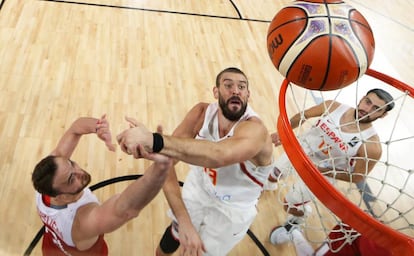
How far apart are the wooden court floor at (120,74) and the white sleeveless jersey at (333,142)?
0.78 metres

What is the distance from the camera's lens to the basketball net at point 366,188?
177 centimetres

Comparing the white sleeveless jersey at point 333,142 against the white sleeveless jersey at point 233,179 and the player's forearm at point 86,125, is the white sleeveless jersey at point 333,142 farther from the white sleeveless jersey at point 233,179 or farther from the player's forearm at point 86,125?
the player's forearm at point 86,125

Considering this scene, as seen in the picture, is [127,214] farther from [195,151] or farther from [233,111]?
[233,111]

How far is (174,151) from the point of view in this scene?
1.88 metres

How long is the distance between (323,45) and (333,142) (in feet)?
4.40

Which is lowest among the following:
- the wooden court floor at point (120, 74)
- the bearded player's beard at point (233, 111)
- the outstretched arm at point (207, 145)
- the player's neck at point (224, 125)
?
the wooden court floor at point (120, 74)

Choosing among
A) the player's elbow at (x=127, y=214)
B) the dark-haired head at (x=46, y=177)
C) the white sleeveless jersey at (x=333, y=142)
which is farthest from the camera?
the white sleeveless jersey at (x=333, y=142)

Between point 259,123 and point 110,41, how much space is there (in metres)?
3.41

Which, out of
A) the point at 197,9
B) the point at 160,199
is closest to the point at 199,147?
the point at 160,199

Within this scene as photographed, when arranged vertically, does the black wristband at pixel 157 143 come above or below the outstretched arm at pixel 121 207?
above

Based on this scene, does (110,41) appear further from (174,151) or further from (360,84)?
(174,151)

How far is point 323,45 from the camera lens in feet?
6.23

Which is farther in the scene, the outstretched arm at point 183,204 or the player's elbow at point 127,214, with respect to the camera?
the outstretched arm at point 183,204

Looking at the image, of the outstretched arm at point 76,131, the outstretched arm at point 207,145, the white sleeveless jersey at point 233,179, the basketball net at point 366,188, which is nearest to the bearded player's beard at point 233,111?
the white sleeveless jersey at point 233,179
